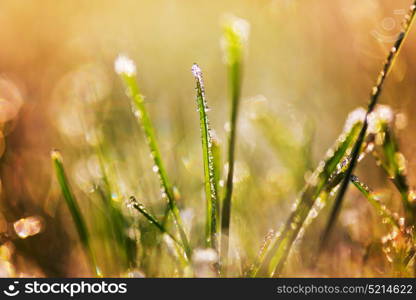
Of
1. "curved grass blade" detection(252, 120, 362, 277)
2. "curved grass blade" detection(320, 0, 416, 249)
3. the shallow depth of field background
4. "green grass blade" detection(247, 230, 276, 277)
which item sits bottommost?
"green grass blade" detection(247, 230, 276, 277)

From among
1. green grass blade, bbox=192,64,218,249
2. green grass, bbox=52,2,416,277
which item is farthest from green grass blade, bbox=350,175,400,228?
green grass blade, bbox=192,64,218,249

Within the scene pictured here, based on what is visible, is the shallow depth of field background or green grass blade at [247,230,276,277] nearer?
green grass blade at [247,230,276,277]

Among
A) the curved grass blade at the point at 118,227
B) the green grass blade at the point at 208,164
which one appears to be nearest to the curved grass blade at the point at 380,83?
the green grass blade at the point at 208,164

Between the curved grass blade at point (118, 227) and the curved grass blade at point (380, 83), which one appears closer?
the curved grass blade at point (380, 83)

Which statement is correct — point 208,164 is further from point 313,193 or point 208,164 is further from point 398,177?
point 398,177

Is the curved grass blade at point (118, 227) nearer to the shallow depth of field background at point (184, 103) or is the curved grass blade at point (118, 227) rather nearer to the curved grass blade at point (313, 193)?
the shallow depth of field background at point (184, 103)

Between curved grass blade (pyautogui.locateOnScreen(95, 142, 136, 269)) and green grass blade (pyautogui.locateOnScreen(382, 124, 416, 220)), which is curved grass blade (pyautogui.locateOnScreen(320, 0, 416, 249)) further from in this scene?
curved grass blade (pyautogui.locateOnScreen(95, 142, 136, 269))
